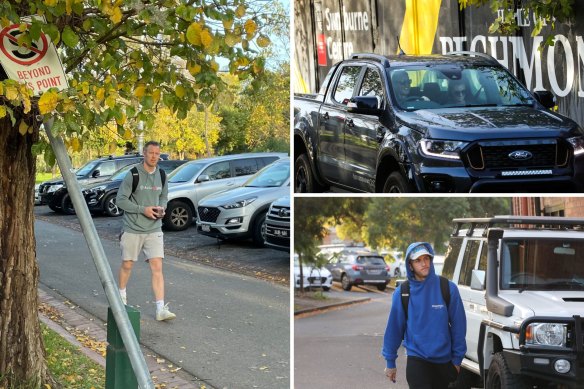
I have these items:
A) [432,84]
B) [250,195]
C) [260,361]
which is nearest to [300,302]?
[260,361]

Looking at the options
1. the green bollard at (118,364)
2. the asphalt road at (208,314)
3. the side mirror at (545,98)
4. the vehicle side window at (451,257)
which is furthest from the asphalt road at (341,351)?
the side mirror at (545,98)

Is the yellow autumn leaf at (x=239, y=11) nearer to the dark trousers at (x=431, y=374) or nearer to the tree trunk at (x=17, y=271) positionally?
the tree trunk at (x=17, y=271)

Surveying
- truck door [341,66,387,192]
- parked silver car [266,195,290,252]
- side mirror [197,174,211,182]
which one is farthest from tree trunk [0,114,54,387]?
side mirror [197,174,211,182]

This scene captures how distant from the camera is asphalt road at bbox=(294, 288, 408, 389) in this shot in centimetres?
818

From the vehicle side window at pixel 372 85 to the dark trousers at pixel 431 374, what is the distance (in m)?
3.32

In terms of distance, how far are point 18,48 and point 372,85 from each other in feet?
15.4

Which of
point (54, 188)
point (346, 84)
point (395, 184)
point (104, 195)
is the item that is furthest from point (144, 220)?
point (54, 188)

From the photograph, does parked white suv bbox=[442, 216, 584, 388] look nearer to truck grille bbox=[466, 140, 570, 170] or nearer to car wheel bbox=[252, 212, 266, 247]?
truck grille bbox=[466, 140, 570, 170]

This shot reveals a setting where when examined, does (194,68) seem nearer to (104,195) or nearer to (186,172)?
(186,172)

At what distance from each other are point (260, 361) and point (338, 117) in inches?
118

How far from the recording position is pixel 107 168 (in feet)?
93.9

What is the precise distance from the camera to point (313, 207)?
25.7ft

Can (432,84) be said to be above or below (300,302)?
above

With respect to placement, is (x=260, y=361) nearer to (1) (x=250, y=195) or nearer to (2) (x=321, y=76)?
(1) (x=250, y=195)
